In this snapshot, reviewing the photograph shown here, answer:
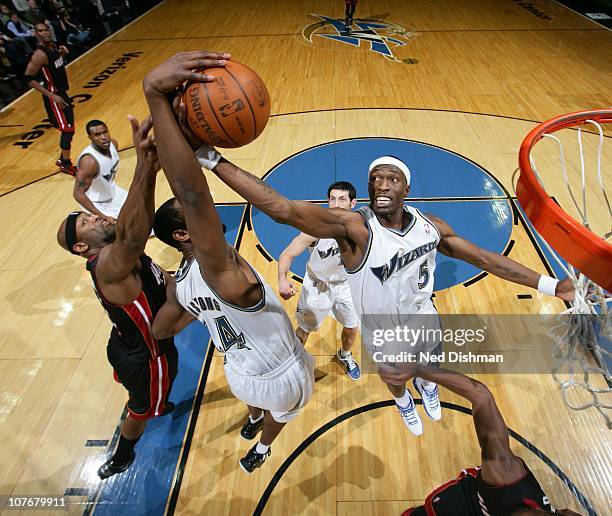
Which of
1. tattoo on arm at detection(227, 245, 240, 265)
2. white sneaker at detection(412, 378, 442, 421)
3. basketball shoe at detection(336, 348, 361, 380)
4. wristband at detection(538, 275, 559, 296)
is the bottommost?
basketball shoe at detection(336, 348, 361, 380)

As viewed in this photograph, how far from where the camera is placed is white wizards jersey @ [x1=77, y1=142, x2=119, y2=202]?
4.44 metres

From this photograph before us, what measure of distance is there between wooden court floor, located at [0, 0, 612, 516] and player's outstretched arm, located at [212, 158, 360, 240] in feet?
5.46

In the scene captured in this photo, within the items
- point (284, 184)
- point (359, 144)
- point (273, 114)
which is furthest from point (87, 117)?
point (359, 144)

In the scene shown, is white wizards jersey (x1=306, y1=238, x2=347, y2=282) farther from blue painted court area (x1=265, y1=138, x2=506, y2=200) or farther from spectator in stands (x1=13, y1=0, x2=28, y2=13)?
spectator in stands (x1=13, y1=0, x2=28, y2=13)

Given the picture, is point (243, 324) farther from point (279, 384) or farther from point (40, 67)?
point (40, 67)

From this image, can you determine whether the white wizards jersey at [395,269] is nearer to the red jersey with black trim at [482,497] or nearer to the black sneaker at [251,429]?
the red jersey with black trim at [482,497]

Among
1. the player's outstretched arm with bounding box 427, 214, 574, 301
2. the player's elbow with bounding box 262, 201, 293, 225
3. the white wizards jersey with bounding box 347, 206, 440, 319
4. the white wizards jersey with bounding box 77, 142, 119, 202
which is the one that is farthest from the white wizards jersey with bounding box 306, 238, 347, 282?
the white wizards jersey with bounding box 77, 142, 119, 202

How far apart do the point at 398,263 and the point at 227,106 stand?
136 cm

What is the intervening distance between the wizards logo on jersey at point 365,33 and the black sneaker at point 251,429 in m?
9.28

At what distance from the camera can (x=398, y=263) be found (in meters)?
2.48

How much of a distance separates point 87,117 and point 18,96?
8.19 ft

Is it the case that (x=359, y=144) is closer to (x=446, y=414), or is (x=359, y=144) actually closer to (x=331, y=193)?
(x=331, y=193)

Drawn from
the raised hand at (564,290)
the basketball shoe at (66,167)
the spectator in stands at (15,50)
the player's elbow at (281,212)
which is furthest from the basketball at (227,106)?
the spectator in stands at (15,50)

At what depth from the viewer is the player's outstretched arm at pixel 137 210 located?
1.58 metres
